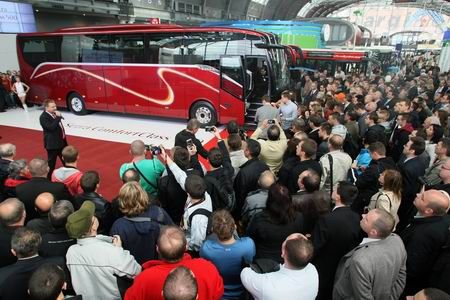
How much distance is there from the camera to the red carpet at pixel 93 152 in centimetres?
672

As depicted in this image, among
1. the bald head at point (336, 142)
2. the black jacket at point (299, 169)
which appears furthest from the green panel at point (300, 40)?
the black jacket at point (299, 169)

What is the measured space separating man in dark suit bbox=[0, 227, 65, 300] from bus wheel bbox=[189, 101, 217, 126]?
317 inches

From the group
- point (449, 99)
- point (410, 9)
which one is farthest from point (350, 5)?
point (449, 99)

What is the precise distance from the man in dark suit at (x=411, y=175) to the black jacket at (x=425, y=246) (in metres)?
1.43

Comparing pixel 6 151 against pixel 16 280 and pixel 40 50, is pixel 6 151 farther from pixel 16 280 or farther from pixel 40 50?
pixel 40 50

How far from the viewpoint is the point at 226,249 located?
2482 millimetres

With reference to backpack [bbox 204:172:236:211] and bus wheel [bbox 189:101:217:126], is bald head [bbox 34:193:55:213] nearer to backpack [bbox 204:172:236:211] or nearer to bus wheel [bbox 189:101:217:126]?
backpack [bbox 204:172:236:211]

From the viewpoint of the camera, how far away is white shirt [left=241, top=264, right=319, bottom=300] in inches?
80.4

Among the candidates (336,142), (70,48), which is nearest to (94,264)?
(336,142)

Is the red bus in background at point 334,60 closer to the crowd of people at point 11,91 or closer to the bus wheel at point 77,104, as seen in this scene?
the bus wheel at point 77,104

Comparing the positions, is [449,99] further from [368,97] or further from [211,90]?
[211,90]

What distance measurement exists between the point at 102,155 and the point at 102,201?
16.7ft

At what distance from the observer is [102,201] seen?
3.34 metres

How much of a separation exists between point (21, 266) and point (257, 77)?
8825mm
